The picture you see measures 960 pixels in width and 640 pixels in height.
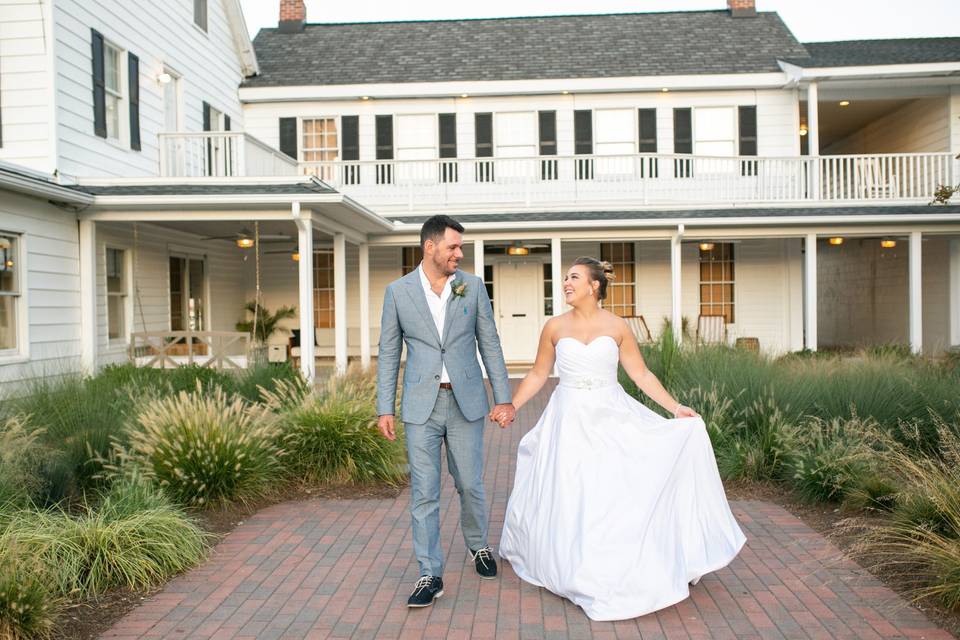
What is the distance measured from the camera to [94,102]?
12.8 metres

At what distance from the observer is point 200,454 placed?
6.49m

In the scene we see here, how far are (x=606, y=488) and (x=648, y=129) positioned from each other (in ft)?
50.9

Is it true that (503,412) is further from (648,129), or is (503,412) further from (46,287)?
(648,129)

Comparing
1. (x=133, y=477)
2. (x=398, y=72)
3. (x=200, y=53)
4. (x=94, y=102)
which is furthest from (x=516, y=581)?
(x=398, y=72)

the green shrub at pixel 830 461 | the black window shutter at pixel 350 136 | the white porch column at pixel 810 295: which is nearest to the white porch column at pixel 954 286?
the white porch column at pixel 810 295

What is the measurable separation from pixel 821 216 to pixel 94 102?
511 inches

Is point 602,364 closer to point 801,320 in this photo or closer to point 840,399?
point 840,399

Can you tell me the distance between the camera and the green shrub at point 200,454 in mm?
6496

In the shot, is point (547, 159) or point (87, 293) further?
point (547, 159)

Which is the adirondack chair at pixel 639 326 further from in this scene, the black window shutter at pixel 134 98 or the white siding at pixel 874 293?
the black window shutter at pixel 134 98

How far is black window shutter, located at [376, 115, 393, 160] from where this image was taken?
1925cm

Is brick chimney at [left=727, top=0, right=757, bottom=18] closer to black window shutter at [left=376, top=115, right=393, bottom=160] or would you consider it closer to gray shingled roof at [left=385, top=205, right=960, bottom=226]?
gray shingled roof at [left=385, top=205, right=960, bottom=226]

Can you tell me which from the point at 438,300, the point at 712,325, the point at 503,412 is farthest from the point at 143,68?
the point at 712,325

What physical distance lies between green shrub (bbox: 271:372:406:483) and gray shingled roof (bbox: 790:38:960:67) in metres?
14.1
